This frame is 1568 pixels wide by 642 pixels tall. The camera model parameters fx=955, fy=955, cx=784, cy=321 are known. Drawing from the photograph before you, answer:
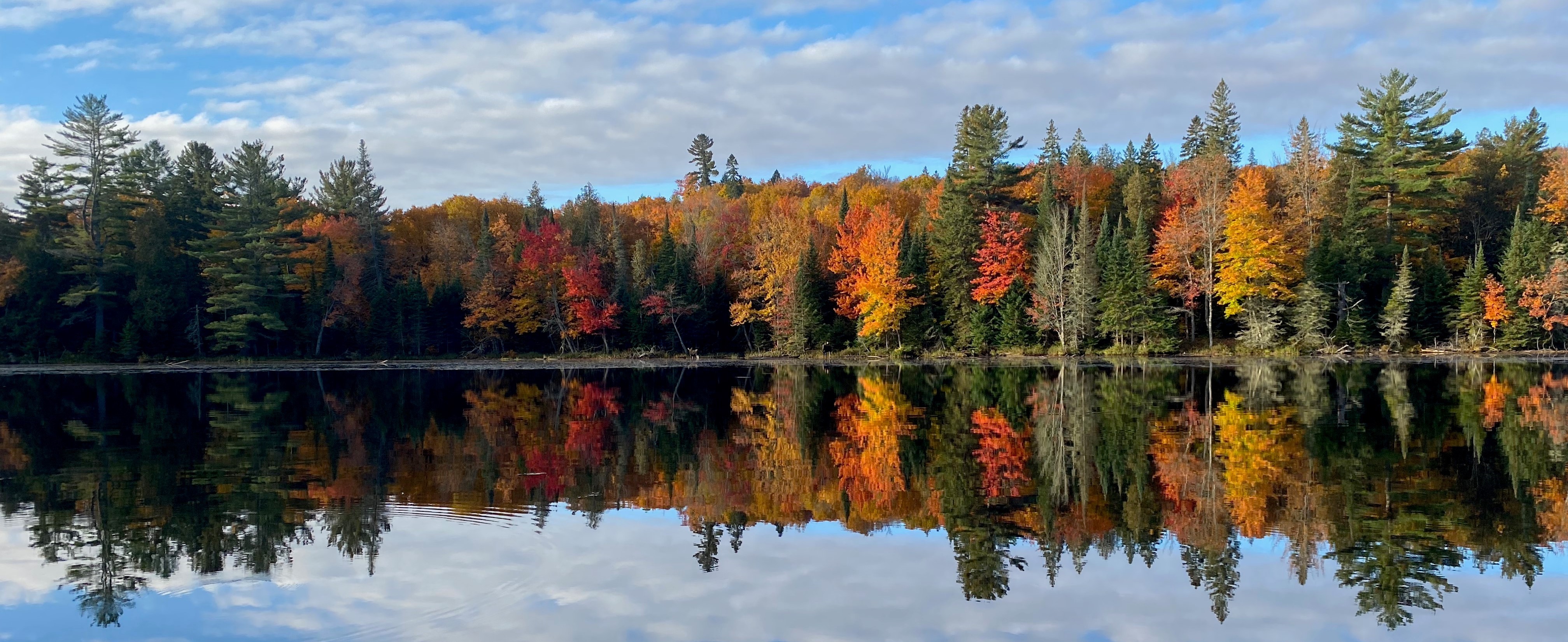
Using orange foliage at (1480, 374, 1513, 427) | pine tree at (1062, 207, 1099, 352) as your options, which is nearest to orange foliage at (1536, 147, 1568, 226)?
pine tree at (1062, 207, 1099, 352)

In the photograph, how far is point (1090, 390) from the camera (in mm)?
32250

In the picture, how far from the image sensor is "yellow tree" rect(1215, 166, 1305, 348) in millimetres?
51281

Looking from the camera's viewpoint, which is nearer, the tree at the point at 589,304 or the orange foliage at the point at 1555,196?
the orange foliage at the point at 1555,196

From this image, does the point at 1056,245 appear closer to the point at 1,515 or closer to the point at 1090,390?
the point at 1090,390

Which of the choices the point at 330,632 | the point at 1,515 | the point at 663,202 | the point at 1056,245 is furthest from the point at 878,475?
the point at 663,202

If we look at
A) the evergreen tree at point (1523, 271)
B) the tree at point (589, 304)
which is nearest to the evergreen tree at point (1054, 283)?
the evergreen tree at point (1523, 271)

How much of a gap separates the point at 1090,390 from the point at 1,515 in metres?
28.5

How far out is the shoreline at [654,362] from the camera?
4781 centimetres

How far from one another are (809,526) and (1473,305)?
50.6m

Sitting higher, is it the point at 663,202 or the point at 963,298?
the point at 663,202

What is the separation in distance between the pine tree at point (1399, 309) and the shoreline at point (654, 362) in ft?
4.16

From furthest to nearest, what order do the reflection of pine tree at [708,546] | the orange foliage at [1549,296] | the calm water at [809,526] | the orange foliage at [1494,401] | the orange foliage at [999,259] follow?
the orange foliage at [999,259] < the orange foliage at [1549,296] < the orange foliage at [1494,401] < the reflection of pine tree at [708,546] < the calm water at [809,526]

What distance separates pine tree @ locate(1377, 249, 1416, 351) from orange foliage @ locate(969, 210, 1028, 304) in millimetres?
18843

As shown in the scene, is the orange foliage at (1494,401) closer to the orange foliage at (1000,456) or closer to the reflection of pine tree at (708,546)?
the orange foliage at (1000,456)
